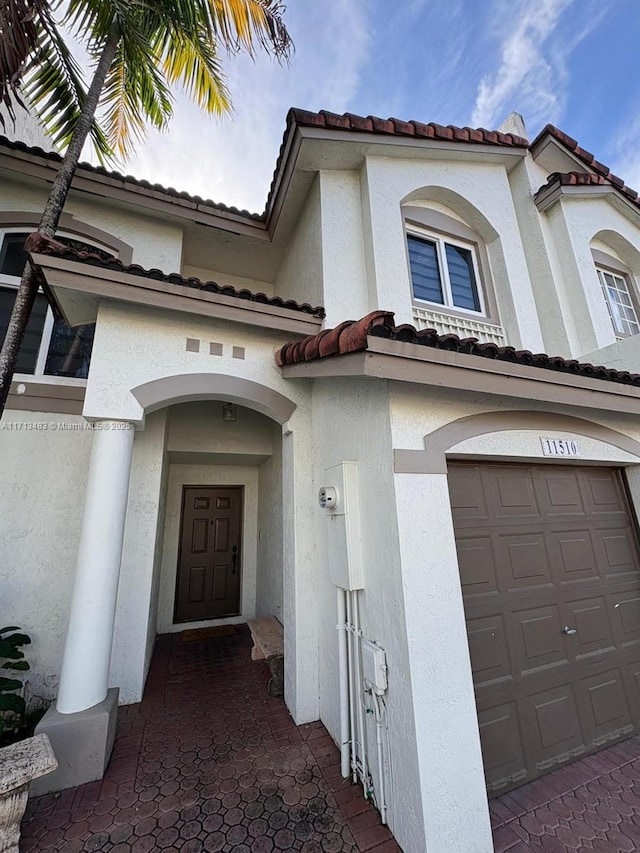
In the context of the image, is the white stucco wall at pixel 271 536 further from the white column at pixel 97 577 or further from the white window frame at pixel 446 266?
the white window frame at pixel 446 266

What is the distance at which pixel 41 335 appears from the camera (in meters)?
5.25

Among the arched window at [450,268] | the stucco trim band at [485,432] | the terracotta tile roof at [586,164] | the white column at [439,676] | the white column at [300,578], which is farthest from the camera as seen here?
the terracotta tile roof at [586,164]

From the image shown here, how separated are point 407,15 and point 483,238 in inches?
187

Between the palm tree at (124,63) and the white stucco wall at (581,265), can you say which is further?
the white stucco wall at (581,265)

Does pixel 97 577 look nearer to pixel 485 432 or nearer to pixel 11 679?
pixel 11 679

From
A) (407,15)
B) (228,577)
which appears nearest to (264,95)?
(407,15)

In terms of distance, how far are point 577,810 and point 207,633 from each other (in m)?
5.78

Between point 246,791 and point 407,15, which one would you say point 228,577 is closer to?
point 246,791

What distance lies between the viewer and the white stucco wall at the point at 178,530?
22.7 ft

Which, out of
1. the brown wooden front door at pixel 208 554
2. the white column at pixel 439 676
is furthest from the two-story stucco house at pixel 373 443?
the brown wooden front door at pixel 208 554

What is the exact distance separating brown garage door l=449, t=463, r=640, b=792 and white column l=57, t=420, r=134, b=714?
3.43 m

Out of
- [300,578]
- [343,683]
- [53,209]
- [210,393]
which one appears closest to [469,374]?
[210,393]

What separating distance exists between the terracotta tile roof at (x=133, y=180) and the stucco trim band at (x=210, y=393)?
3.93 m

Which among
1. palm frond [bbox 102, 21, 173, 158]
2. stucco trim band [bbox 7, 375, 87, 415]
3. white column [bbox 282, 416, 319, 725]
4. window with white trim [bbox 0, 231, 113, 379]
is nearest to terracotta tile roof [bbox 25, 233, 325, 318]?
white column [bbox 282, 416, 319, 725]
